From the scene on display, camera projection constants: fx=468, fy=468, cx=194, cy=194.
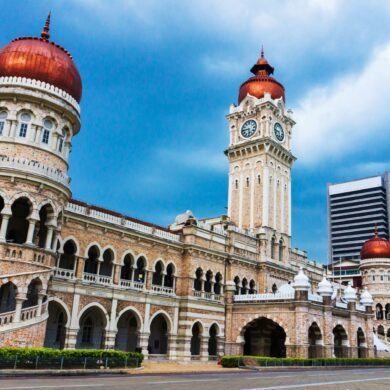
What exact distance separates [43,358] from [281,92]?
4225 cm

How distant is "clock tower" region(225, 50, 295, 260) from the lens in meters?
48.9

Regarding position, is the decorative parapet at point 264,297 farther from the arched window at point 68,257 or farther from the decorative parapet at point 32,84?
the decorative parapet at point 32,84

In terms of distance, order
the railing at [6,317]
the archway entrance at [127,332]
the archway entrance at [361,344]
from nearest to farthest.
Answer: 1. the railing at [6,317]
2. the archway entrance at [127,332]
3. the archway entrance at [361,344]

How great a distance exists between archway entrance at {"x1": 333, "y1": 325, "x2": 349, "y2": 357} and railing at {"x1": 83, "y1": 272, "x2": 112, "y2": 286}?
880 inches

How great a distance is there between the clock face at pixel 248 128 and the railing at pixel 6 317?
3457cm

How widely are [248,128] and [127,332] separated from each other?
86.4ft

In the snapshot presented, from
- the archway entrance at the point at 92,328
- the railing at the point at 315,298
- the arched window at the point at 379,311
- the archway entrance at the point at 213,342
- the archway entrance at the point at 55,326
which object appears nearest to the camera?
the archway entrance at the point at 55,326

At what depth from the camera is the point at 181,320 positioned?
37.4m

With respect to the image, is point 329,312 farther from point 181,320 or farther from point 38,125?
point 38,125

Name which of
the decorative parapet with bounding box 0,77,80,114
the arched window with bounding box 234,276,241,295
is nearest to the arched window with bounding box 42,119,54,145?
the decorative parapet with bounding box 0,77,80,114

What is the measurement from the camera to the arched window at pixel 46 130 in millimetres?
26203

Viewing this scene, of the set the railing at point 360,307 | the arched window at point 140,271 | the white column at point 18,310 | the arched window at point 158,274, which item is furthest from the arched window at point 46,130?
the railing at point 360,307

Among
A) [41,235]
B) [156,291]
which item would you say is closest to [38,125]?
[41,235]

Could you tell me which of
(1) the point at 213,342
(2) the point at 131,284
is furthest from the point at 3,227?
(1) the point at 213,342
